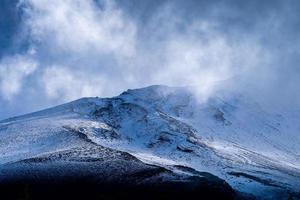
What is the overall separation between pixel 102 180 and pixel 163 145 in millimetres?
33484

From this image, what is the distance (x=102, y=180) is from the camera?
67.7 metres

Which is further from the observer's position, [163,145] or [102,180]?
[163,145]

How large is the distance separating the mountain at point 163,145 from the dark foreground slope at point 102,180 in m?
0.14

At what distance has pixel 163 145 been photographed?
99.9 m

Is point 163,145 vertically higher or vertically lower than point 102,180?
higher

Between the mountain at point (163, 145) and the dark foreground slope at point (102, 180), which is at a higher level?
the mountain at point (163, 145)

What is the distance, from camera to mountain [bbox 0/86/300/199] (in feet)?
229

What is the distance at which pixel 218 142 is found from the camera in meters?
112

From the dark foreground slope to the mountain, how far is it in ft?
0.47

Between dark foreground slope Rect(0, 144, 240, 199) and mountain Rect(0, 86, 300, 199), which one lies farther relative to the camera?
mountain Rect(0, 86, 300, 199)

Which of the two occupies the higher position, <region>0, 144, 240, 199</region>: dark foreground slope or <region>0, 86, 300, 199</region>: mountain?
<region>0, 86, 300, 199</region>: mountain

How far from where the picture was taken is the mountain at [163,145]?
2751 inches

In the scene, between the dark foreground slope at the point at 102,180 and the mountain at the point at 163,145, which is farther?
the mountain at the point at 163,145

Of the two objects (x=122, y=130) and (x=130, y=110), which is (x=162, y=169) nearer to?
(x=122, y=130)
